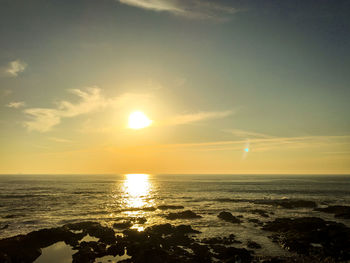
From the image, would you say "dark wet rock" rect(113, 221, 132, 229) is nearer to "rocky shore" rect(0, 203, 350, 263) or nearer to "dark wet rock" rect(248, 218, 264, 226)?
"rocky shore" rect(0, 203, 350, 263)

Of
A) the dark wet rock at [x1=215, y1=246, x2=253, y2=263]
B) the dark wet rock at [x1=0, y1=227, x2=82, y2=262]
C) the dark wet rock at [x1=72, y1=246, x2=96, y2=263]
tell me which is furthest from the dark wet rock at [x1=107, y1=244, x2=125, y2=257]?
the dark wet rock at [x1=215, y1=246, x2=253, y2=263]

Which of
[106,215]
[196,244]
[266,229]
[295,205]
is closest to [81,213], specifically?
[106,215]

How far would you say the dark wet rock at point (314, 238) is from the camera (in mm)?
22953

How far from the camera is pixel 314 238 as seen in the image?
27.3m

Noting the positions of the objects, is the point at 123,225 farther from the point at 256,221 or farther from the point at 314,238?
→ the point at 314,238

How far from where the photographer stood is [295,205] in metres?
55.8

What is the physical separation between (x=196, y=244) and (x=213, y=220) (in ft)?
49.6

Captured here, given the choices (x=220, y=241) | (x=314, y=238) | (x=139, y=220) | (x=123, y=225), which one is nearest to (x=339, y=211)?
(x=314, y=238)

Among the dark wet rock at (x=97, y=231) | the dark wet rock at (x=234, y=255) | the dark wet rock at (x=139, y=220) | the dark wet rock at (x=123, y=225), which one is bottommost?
the dark wet rock at (x=139, y=220)

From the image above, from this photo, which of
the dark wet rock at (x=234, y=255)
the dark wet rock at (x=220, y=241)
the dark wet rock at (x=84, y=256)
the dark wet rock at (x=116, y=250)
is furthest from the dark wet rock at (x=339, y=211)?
the dark wet rock at (x=84, y=256)

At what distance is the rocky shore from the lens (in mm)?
21875

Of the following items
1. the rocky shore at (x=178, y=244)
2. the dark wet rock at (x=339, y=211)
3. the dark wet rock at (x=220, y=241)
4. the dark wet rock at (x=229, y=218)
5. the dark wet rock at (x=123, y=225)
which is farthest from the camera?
the dark wet rock at (x=339, y=211)

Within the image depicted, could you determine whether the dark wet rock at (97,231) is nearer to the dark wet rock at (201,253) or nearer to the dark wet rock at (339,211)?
the dark wet rock at (201,253)

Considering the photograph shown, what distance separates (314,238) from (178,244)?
16.0 metres
